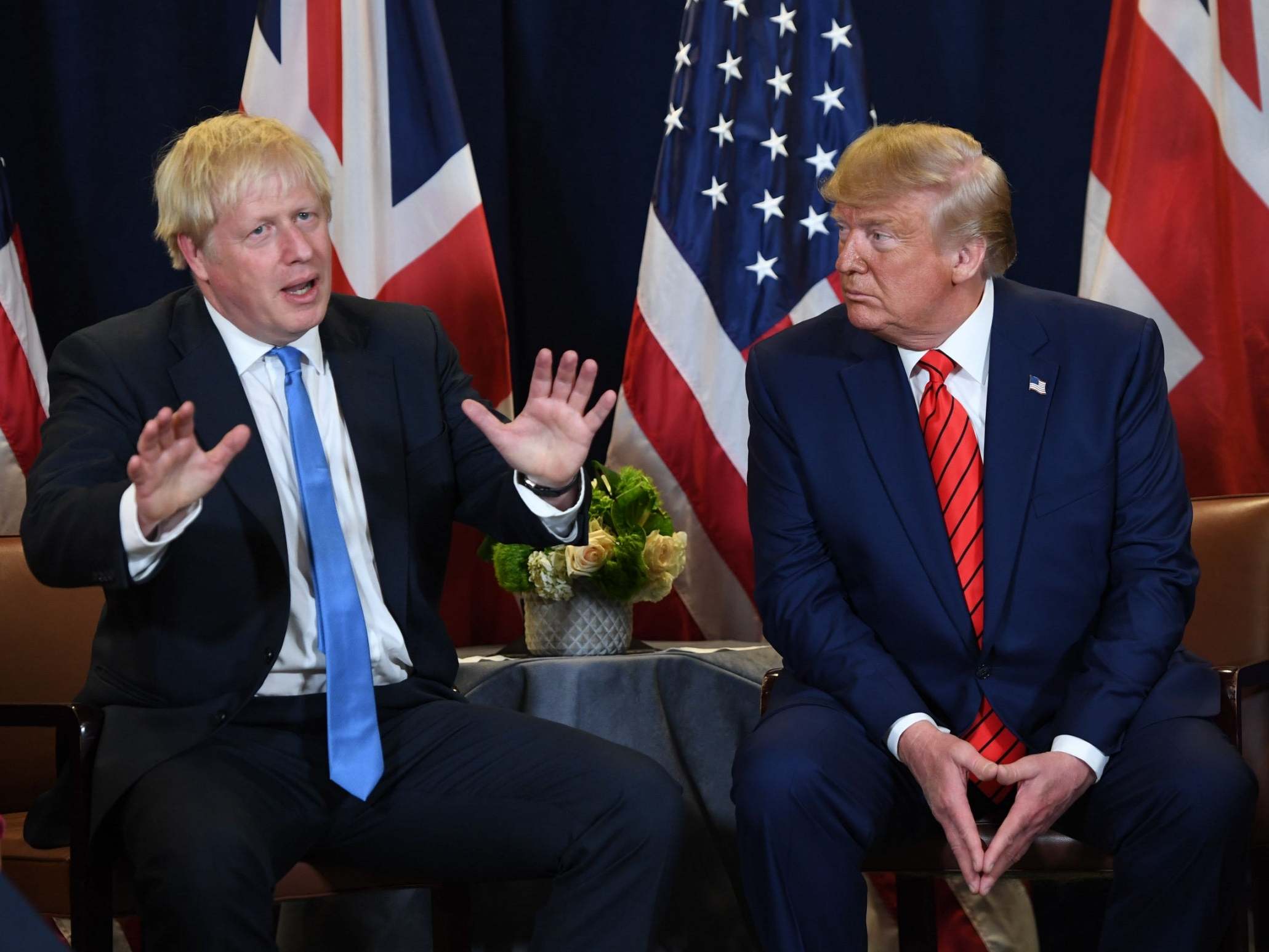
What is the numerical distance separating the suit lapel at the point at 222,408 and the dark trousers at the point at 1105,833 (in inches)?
34.8

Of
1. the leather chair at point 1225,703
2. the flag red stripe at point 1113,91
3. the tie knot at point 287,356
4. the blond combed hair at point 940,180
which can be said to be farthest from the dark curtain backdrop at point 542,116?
the tie knot at point 287,356

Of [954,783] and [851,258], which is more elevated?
[851,258]

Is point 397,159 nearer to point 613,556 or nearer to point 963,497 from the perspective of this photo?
point 613,556

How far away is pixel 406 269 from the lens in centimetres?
378

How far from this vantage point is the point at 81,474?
2363 mm

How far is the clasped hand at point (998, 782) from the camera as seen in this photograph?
90.7 inches

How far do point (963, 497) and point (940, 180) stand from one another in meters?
0.56

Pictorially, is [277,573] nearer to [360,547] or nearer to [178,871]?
[360,547]

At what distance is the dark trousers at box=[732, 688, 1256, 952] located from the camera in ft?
7.41

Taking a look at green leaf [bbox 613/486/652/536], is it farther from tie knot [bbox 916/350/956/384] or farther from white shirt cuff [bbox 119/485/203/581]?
white shirt cuff [bbox 119/485/203/581]

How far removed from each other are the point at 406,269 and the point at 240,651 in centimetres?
157

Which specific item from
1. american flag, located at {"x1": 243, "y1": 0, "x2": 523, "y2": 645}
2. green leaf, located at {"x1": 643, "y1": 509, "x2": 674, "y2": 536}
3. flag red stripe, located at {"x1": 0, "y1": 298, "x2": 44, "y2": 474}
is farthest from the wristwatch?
flag red stripe, located at {"x1": 0, "y1": 298, "x2": 44, "y2": 474}

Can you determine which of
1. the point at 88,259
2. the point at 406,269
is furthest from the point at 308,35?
the point at 88,259

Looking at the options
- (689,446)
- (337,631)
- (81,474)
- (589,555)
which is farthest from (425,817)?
(689,446)
